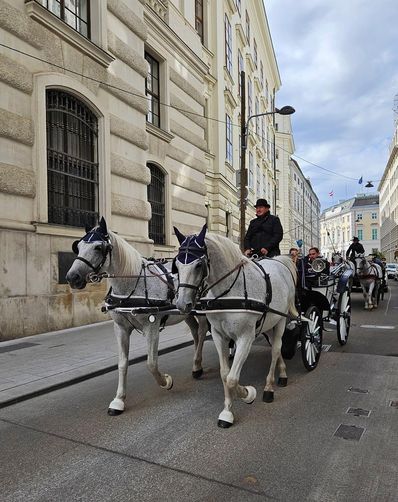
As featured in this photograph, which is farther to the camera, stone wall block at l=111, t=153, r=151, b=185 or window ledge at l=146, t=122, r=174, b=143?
window ledge at l=146, t=122, r=174, b=143

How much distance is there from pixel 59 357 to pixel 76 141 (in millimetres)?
6208

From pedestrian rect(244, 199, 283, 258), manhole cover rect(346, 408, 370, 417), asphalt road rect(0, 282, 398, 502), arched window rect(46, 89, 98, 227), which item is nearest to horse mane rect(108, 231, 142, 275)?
asphalt road rect(0, 282, 398, 502)

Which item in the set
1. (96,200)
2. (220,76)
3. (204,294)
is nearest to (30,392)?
(204,294)

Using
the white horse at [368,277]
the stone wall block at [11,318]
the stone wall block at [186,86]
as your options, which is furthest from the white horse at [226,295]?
the stone wall block at [186,86]

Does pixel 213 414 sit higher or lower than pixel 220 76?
lower

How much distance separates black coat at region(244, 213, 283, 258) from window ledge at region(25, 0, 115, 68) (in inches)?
287

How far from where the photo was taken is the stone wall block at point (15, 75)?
8.94 metres

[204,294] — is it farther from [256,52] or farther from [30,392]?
[256,52]

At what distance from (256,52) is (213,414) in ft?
122

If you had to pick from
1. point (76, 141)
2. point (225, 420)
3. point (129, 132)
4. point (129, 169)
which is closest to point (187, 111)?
point (129, 132)

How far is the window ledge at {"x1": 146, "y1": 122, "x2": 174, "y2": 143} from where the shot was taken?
47.1 ft

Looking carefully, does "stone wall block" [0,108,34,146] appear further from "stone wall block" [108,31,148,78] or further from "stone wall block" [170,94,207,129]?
"stone wall block" [170,94,207,129]

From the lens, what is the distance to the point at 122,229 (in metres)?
12.5

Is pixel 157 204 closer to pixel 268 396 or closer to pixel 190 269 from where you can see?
pixel 268 396
